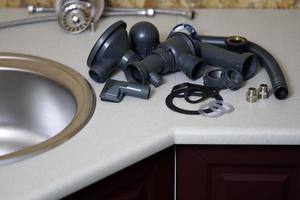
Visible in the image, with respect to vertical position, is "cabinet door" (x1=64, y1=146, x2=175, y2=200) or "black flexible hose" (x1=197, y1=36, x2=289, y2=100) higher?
"black flexible hose" (x1=197, y1=36, x2=289, y2=100)

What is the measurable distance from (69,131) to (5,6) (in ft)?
2.24

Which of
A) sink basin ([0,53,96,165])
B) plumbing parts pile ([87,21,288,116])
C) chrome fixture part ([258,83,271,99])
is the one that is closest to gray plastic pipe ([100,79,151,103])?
plumbing parts pile ([87,21,288,116])

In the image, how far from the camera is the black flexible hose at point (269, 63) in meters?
1.04

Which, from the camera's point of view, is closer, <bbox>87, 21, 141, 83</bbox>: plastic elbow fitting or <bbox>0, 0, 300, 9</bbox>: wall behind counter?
<bbox>87, 21, 141, 83</bbox>: plastic elbow fitting

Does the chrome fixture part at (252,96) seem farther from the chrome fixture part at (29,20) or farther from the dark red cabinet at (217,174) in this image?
the chrome fixture part at (29,20)

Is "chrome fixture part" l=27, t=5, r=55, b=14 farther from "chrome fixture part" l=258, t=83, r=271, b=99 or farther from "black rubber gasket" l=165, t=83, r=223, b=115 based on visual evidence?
"chrome fixture part" l=258, t=83, r=271, b=99

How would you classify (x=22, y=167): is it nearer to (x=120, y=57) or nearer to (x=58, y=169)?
(x=58, y=169)

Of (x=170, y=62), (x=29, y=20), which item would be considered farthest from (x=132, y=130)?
(x=29, y=20)

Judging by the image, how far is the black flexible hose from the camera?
3.41 ft

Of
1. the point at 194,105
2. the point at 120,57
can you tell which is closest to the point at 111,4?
the point at 120,57

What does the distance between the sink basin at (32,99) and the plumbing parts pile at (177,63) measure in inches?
3.6

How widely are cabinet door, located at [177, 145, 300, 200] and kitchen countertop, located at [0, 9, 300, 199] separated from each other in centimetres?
4

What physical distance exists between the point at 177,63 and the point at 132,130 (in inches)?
8.6

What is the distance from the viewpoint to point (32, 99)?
1236mm
